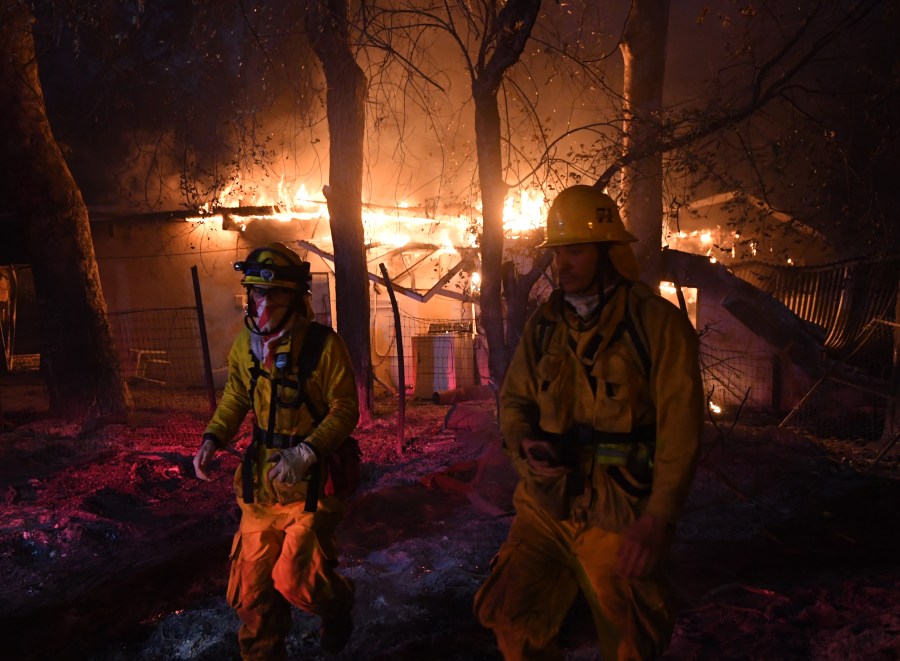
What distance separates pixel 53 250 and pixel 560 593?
10.2 metres

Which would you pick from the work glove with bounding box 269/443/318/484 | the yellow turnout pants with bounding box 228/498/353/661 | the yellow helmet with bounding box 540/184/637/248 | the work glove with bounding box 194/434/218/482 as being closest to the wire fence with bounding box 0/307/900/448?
the work glove with bounding box 194/434/218/482

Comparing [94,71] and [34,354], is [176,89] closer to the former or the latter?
[94,71]

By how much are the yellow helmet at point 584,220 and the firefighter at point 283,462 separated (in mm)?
1411

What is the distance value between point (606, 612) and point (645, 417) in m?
0.75

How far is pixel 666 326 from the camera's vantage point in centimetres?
243

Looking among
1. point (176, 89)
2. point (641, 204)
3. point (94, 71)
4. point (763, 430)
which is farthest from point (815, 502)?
point (94, 71)

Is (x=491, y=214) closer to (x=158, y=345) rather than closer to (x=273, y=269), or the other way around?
(x=273, y=269)

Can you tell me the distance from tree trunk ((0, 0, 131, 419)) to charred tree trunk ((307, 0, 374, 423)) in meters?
3.92

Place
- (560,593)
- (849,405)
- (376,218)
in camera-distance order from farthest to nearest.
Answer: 1. (376,218)
2. (849,405)
3. (560,593)

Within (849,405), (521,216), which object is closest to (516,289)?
(521,216)

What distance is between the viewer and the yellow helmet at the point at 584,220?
2637 mm

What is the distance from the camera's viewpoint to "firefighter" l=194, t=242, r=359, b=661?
3.24 metres

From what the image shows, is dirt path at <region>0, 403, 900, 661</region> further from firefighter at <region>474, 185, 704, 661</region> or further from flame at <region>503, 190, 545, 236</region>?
flame at <region>503, 190, 545, 236</region>

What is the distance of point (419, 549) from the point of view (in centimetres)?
539
